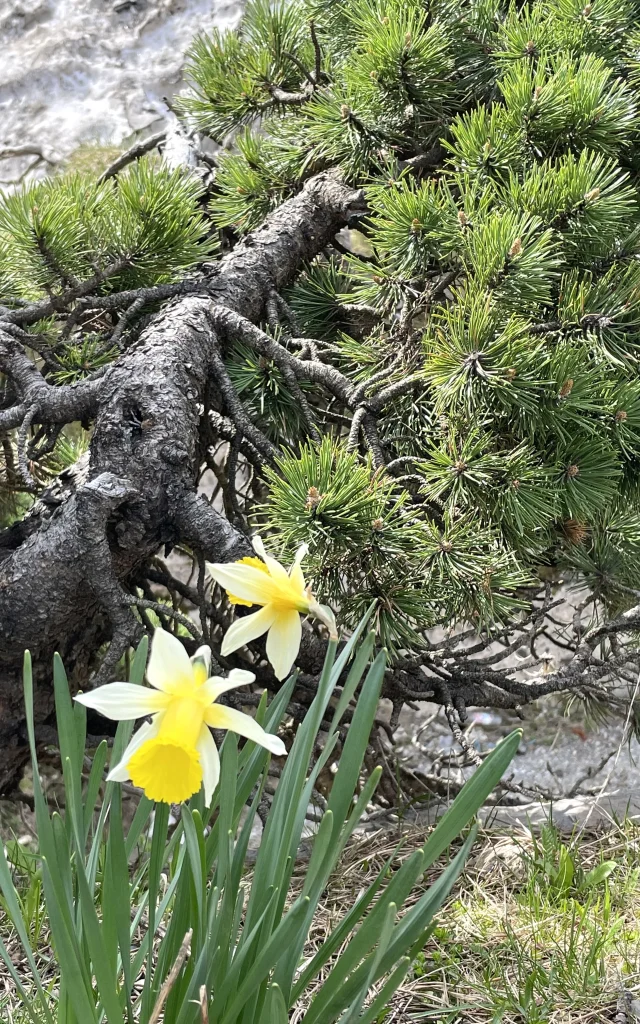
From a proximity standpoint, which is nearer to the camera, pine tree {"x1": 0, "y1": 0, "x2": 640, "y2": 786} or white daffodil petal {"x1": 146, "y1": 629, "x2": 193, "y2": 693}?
white daffodil petal {"x1": 146, "y1": 629, "x2": 193, "y2": 693}

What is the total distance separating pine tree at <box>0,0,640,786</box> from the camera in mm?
830

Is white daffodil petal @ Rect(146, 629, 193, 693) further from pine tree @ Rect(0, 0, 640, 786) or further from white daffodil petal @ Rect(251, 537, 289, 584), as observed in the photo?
pine tree @ Rect(0, 0, 640, 786)

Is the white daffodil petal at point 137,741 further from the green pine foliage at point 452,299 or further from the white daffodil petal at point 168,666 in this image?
the green pine foliage at point 452,299

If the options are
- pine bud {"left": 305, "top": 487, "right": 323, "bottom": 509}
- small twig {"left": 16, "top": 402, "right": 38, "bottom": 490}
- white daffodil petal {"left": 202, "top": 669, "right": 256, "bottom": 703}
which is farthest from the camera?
small twig {"left": 16, "top": 402, "right": 38, "bottom": 490}

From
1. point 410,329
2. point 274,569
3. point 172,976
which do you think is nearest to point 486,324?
point 410,329

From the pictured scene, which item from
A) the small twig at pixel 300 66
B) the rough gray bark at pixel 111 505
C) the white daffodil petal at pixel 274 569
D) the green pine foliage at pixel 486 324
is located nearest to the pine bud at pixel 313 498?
the green pine foliage at pixel 486 324

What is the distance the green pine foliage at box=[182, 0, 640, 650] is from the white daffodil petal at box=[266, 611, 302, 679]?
0.83 feet

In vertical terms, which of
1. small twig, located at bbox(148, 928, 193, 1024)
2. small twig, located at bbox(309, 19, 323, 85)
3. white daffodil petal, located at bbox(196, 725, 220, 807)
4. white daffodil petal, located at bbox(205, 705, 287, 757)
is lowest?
small twig, located at bbox(148, 928, 193, 1024)

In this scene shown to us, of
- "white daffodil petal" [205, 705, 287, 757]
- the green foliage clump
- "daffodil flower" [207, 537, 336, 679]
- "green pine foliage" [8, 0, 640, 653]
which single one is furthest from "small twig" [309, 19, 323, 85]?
"white daffodil petal" [205, 705, 287, 757]

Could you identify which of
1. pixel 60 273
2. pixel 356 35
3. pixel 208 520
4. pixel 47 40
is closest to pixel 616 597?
pixel 208 520

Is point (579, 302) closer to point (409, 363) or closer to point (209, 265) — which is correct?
point (409, 363)

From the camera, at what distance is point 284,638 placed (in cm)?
54

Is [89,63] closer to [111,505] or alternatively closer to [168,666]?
[111,505]

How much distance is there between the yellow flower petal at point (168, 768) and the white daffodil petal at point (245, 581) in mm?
104
